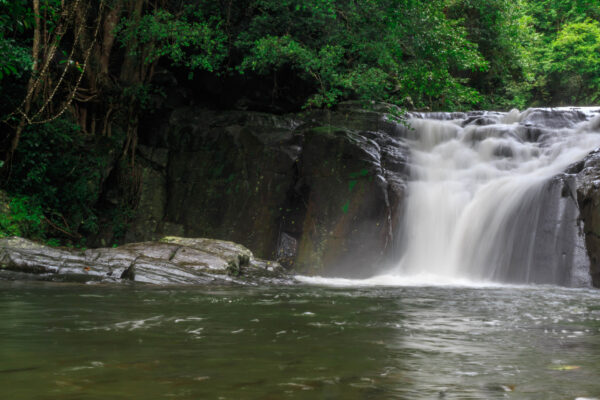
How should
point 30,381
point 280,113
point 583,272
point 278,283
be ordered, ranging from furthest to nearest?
point 280,113, point 583,272, point 278,283, point 30,381

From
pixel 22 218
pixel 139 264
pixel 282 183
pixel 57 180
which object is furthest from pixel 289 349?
pixel 57 180

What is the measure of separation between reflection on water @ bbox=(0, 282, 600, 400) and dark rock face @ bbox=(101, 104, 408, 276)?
6.19 meters

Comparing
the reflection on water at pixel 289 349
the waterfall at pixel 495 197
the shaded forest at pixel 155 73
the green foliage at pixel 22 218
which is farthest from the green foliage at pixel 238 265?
the green foliage at pixel 22 218

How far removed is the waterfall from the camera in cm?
999

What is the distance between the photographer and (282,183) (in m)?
13.1

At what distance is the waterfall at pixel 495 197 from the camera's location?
9992 mm

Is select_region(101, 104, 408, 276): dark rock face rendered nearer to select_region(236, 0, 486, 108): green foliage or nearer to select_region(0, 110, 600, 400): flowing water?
select_region(236, 0, 486, 108): green foliage

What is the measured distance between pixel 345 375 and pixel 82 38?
14.4 metres

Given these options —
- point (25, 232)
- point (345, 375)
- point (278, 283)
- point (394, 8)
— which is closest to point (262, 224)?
point (278, 283)

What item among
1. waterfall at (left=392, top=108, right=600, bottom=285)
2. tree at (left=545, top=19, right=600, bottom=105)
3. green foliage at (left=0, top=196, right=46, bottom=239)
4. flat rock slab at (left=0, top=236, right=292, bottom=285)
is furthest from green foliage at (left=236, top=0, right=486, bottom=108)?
tree at (left=545, top=19, right=600, bottom=105)

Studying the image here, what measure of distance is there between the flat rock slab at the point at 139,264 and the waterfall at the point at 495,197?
3.95 meters

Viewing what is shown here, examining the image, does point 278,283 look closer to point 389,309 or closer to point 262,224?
point 389,309

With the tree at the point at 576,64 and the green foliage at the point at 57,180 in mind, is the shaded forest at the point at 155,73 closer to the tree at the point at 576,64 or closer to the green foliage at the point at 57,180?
the green foliage at the point at 57,180

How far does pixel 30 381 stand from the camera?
7.29ft
